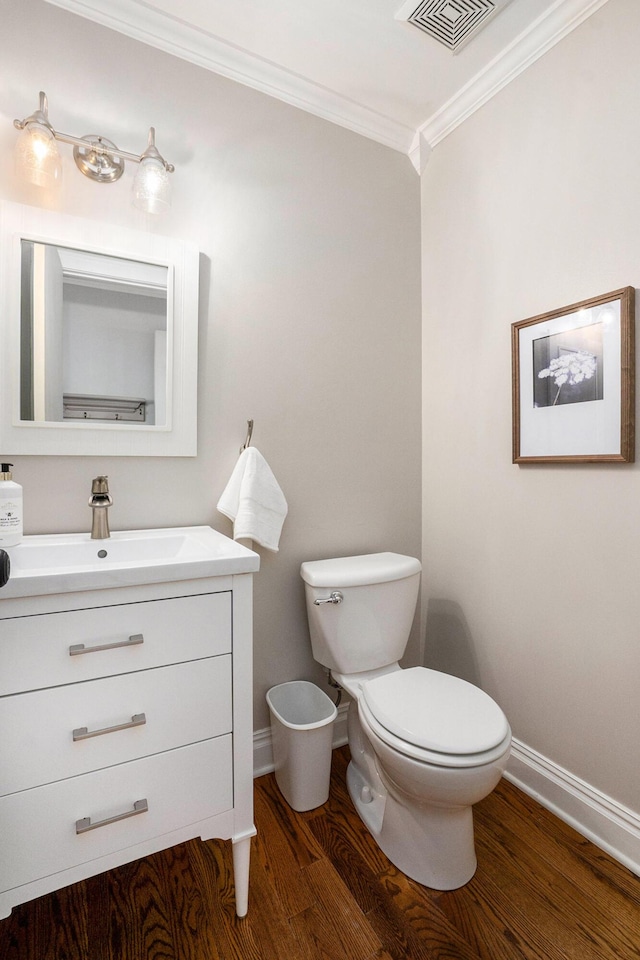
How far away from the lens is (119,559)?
1.32 meters

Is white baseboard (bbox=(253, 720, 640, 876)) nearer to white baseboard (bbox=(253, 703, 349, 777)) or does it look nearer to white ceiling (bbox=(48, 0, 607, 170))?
white baseboard (bbox=(253, 703, 349, 777))

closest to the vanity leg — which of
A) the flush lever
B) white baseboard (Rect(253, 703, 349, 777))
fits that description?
white baseboard (Rect(253, 703, 349, 777))

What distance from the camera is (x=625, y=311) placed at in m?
1.31

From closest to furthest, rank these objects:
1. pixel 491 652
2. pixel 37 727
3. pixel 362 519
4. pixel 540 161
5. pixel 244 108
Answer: pixel 37 727 → pixel 540 161 → pixel 244 108 → pixel 491 652 → pixel 362 519

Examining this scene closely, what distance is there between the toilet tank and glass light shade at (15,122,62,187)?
1367 millimetres

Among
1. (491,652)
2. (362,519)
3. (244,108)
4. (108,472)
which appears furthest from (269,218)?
(491,652)

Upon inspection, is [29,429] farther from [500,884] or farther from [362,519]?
[500,884]

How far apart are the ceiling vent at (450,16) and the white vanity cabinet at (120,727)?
67.5 inches

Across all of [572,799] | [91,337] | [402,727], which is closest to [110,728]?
[402,727]

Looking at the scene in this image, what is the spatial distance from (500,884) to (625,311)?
1.57 m

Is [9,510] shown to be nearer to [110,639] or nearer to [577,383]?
[110,639]

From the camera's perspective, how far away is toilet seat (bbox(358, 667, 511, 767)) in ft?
3.76

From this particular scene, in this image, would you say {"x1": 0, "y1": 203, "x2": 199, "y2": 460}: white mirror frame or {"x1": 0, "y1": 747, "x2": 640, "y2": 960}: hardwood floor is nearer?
{"x1": 0, "y1": 747, "x2": 640, "y2": 960}: hardwood floor

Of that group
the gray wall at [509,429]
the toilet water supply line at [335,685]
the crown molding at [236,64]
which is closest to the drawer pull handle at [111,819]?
the toilet water supply line at [335,685]
